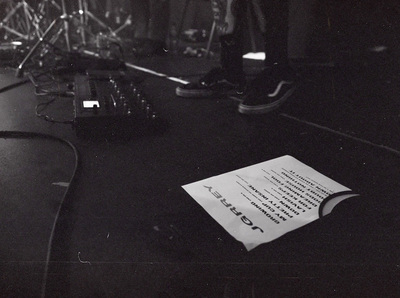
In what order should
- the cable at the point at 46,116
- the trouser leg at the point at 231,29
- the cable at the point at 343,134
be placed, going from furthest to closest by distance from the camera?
1. the trouser leg at the point at 231,29
2. the cable at the point at 46,116
3. the cable at the point at 343,134

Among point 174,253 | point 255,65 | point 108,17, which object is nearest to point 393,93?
point 255,65

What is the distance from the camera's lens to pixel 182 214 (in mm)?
620

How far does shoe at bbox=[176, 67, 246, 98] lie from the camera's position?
4.76ft

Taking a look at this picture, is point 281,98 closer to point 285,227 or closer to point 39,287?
point 285,227

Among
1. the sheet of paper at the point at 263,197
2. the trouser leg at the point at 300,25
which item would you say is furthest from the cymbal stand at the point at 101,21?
the sheet of paper at the point at 263,197

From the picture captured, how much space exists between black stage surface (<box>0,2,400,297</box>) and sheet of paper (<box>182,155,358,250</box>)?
0.7 inches

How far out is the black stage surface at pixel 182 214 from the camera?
49 cm

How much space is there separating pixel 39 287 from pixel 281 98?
3.46ft

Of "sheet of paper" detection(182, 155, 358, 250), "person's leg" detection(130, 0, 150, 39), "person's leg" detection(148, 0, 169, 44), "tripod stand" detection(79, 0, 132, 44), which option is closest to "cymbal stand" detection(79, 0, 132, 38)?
"tripod stand" detection(79, 0, 132, 44)

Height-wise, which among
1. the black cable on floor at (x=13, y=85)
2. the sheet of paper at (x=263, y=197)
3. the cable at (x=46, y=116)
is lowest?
the sheet of paper at (x=263, y=197)

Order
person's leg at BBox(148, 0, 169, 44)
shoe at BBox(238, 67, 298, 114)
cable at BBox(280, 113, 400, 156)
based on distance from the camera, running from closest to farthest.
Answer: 1. cable at BBox(280, 113, 400, 156)
2. shoe at BBox(238, 67, 298, 114)
3. person's leg at BBox(148, 0, 169, 44)

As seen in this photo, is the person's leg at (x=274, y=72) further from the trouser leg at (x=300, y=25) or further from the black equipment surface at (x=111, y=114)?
the trouser leg at (x=300, y=25)

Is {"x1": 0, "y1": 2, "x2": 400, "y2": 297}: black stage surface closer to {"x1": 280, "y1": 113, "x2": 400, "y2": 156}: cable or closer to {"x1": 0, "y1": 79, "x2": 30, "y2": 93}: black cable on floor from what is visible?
{"x1": 280, "y1": 113, "x2": 400, "y2": 156}: cable

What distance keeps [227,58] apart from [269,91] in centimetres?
33
